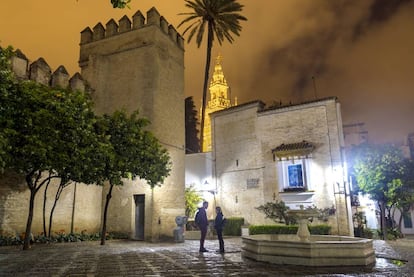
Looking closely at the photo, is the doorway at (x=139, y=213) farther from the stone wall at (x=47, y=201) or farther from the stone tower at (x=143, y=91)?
the stone wall at (x=47, y=201)

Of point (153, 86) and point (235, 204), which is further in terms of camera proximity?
point (235, 204)

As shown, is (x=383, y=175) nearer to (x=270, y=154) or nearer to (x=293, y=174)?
(x=293, y=174)

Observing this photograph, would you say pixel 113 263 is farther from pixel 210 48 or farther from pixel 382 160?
pixel 210 48

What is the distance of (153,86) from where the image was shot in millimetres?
19562

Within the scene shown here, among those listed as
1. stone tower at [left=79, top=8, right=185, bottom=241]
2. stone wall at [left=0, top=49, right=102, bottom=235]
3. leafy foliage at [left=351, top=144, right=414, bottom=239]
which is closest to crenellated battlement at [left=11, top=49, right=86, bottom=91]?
stone wall at [left=0, top=49, right=102, bottom=235]

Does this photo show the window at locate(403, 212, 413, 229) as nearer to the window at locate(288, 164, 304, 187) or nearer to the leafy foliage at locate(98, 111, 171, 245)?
the window at locate(288, 164, 304, 187)

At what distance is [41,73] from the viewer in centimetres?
1694

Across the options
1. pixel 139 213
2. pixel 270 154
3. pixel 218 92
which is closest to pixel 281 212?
pixel 270 154

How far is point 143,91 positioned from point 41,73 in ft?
17.2

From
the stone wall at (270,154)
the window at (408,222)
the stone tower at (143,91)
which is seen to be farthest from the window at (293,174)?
the window at (408,222)

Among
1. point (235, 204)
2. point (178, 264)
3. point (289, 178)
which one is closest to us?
point (178, 264)

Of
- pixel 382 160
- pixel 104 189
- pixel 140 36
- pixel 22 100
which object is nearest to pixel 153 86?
pixel 140 36

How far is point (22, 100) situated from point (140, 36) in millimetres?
10159

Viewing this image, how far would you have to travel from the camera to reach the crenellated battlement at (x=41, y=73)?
625 inches
